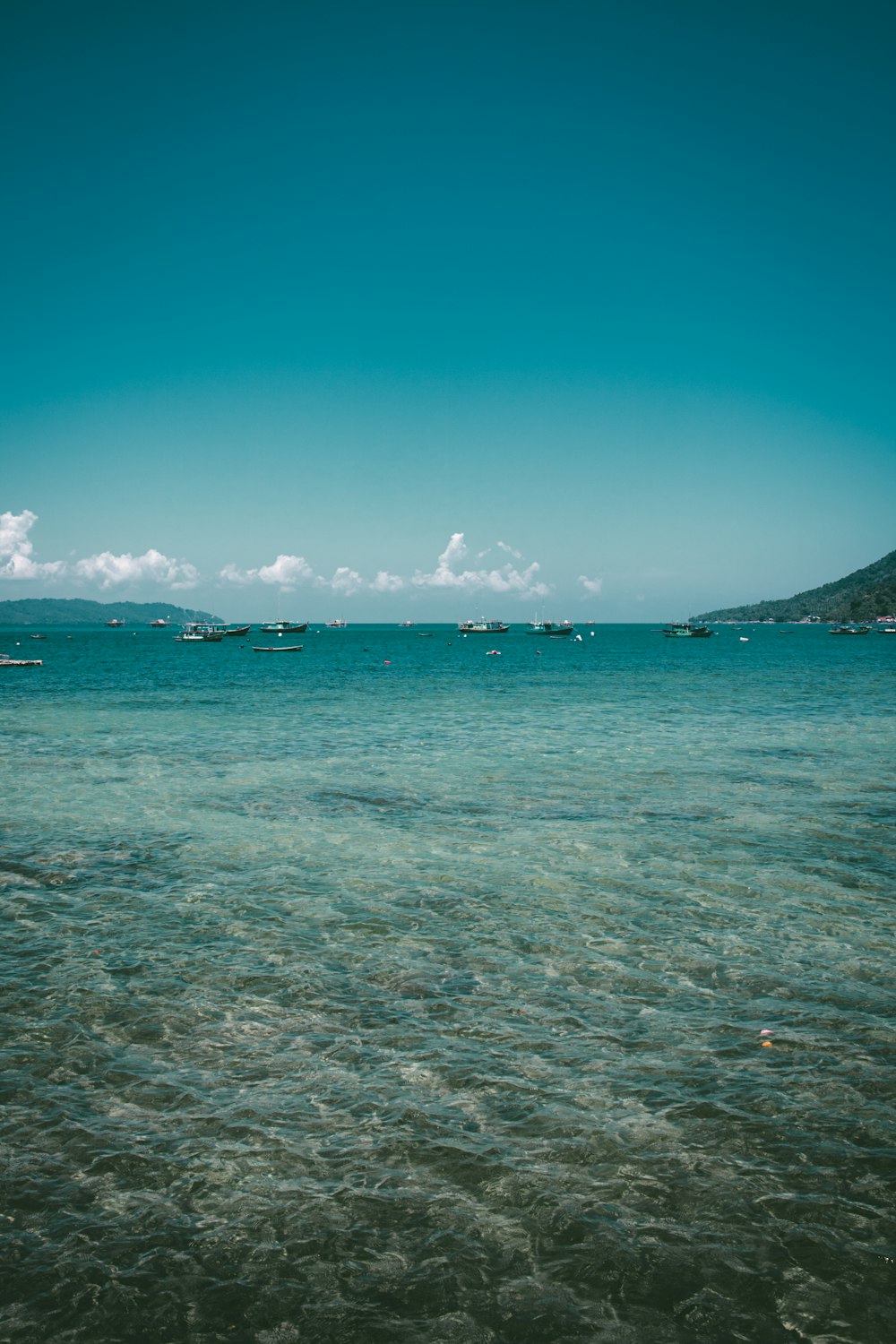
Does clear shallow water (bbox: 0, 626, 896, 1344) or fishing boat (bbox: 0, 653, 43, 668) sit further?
fishing boat (bbox: 0, 653, 43, 668)

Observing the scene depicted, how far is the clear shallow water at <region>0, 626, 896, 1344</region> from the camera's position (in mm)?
5316

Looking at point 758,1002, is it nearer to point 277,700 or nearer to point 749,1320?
point 749,1320

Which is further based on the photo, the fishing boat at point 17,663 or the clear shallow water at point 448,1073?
the fishing boat at point 17,663

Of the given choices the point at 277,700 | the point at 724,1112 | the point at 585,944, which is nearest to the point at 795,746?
the point at 585,944

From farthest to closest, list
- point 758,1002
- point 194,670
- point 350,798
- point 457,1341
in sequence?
point 194,670 < point 350,798 < point 758,1002 < point 457,1341

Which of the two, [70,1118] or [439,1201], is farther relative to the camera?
[70,1118]

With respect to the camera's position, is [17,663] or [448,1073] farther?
[17,663]

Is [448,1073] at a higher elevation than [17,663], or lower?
lower

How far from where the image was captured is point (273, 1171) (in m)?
6.41

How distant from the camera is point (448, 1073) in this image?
25.8 feet

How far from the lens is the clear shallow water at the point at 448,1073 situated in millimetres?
5316

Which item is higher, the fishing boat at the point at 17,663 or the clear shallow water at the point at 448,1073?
the fishing boat at the point at 17,663

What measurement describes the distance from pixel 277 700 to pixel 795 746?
1363 inches

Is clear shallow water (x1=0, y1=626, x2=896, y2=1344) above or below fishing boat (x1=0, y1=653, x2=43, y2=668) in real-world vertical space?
below
